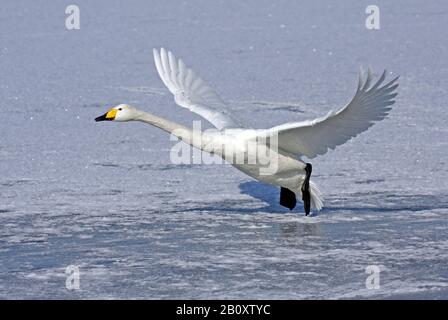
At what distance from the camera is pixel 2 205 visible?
21.7 feet

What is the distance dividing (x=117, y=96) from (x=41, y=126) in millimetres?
1118

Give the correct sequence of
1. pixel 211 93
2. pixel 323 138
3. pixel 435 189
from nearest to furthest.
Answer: pixel 323 138
pixel 435 189
pixel 211 93

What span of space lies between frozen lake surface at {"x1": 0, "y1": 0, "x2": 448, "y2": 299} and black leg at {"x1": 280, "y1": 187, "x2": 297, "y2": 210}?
2.1 inches

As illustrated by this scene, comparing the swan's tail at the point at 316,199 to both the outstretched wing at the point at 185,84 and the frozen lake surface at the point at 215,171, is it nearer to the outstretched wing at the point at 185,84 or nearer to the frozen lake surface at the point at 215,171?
the frozen lake surface at the point at 215,171

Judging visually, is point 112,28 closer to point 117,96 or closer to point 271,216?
point 117,96

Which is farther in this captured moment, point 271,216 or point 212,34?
point 212,34

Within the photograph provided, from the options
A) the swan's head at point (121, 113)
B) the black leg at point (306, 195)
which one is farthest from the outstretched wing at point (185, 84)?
the black leg at point (306, 195)

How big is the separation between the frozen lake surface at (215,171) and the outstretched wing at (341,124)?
46 centimetres

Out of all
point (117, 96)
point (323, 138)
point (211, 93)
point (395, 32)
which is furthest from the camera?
point (395, 32)

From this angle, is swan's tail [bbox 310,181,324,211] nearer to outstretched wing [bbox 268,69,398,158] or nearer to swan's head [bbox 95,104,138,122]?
outstretched wing [bbox 268,69,398,158]

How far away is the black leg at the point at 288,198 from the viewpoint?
665 centimetres

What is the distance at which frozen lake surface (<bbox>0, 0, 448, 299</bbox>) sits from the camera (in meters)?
5.28

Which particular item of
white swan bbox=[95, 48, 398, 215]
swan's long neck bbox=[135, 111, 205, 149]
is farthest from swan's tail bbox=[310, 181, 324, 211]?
swan's long neck bbox=[135, 111, 205, 149]
